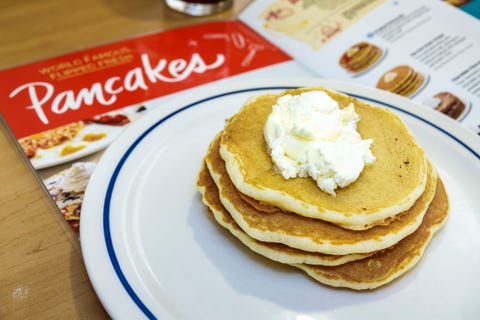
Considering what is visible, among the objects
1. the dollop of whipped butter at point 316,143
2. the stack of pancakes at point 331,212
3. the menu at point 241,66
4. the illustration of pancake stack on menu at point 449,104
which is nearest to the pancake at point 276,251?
the stack of pancakes at point 331,212

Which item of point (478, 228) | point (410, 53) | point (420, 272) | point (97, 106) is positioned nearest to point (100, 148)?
point (97, 106)

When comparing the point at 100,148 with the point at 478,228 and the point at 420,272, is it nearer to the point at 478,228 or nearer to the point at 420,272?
the point at 420,272

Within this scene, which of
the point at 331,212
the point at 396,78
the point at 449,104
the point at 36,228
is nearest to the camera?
the point at 331,212

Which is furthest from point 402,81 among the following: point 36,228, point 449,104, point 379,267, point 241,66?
point 36,228

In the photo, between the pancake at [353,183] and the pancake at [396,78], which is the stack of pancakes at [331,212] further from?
the pancake at [396,78]

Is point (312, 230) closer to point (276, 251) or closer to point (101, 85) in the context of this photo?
point (276, 251)

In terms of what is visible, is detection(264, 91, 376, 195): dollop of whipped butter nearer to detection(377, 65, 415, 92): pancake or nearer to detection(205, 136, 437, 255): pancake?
detection(205, 136, 437, 255): pancake
